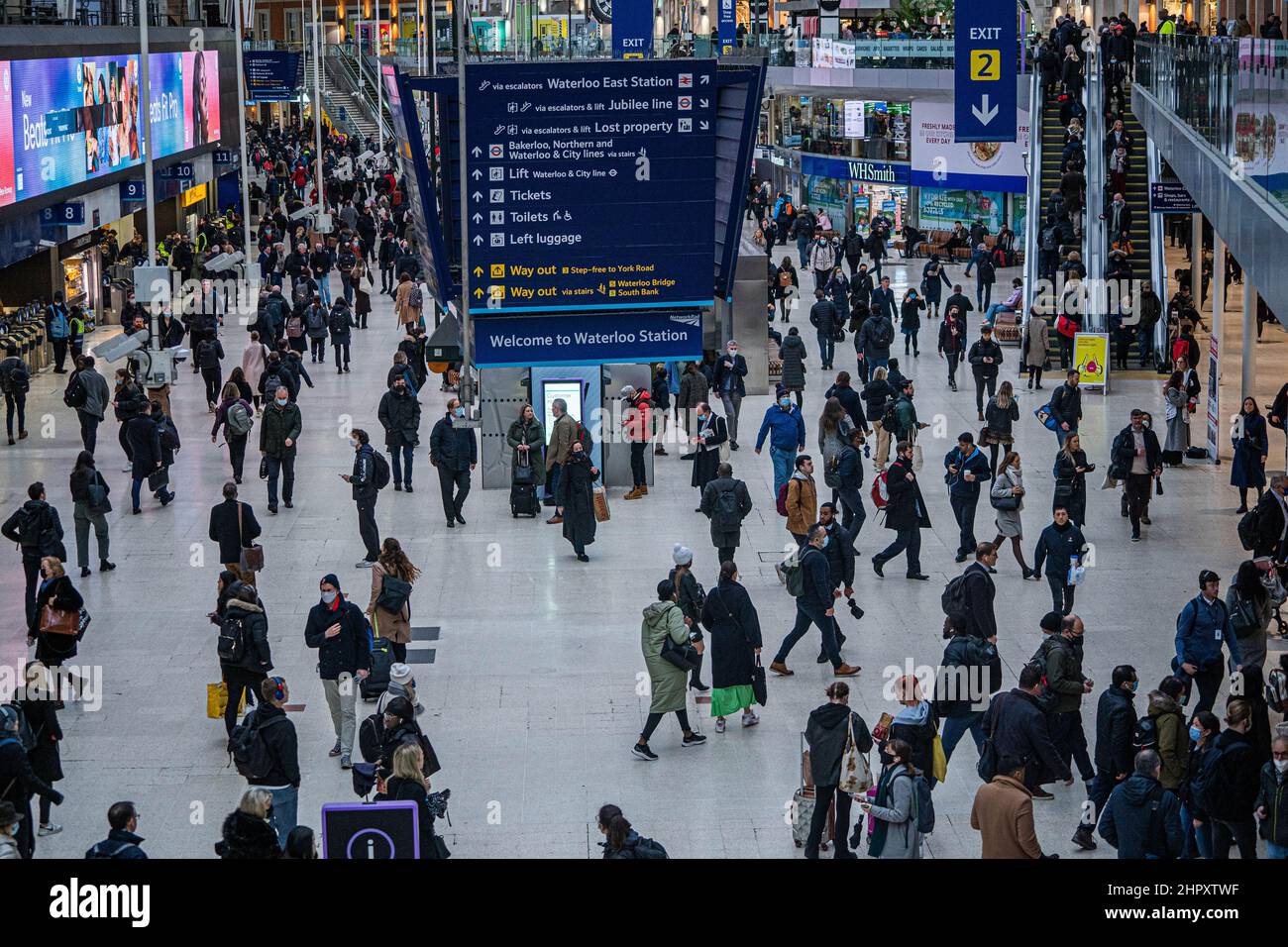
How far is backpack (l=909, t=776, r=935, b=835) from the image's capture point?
33.1 feet

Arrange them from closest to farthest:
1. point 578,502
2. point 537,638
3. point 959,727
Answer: point 959,727
point 537,638
point 578,502

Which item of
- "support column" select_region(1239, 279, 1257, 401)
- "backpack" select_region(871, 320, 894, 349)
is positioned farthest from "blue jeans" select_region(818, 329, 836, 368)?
"support column" select_region(1239, 279, 1257, 401)

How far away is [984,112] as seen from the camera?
98.5 ft

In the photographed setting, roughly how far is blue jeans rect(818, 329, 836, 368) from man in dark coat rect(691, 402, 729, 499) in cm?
971

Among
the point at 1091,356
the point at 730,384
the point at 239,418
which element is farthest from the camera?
the point at 1091,356

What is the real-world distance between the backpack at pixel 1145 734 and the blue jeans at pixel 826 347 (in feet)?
64.9

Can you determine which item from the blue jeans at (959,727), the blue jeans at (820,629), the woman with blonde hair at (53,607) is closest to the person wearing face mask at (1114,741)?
the blue jeans at (959,727)

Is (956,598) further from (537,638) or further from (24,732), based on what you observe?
(24,732)

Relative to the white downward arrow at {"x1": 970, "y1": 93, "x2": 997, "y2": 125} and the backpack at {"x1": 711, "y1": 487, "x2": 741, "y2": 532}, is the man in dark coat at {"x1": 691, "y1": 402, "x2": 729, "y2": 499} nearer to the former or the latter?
the backpack at {"x1": 711, "y1": 487, "x2": 741, "y2": 532}

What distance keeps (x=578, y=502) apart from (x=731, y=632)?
5.66 meters

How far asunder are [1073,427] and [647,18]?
17.5m

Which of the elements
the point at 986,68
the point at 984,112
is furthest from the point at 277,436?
the point at 986,68

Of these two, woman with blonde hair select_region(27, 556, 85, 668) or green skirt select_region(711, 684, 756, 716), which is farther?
woman with blonde hair select_region(27, 556, 85, 668)
